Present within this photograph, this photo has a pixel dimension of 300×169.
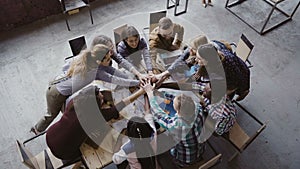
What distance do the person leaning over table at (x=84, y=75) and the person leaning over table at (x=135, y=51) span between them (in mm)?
294

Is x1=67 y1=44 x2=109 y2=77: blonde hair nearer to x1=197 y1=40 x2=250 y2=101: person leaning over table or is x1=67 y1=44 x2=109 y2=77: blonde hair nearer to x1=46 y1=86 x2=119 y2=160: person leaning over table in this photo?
x1=46 y1=86 x2=119 y2=160: person leaning over table

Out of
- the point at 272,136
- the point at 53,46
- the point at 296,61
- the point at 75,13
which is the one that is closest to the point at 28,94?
the point at 53,46

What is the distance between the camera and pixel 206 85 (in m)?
2.60

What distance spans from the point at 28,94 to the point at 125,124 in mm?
1602

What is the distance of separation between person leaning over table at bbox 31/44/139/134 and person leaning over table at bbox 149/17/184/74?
1.49 feet

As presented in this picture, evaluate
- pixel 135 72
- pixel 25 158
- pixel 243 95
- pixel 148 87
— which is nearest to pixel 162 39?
pixel 135 72

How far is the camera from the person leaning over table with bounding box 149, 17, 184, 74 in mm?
2877

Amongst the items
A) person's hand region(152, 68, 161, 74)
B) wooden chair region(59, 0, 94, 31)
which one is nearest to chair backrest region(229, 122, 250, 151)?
person's hand region(152, 68, 161, 74)

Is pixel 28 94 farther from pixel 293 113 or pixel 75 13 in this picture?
pixel 293 113

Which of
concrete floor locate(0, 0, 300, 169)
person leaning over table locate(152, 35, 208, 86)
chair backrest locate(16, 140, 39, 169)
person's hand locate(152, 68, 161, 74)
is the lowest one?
concrete floor locate(0, 0, 300, 169)

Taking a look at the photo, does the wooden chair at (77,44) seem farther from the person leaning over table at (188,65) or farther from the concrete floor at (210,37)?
the person leaning over table at (188,65)

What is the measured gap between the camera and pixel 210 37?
4.04 m

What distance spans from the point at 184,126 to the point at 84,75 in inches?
39.7

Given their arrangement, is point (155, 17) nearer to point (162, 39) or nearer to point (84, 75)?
point (162, 39)
